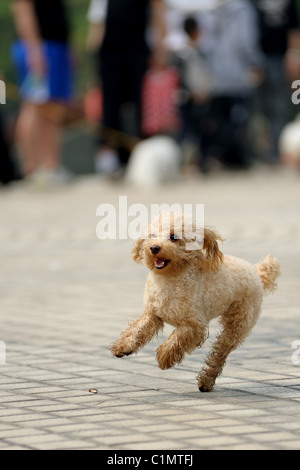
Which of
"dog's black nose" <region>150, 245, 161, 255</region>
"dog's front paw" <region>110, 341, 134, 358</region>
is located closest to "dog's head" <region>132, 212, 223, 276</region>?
"dog's black nose" <region>150, 245, 161, 255</region>

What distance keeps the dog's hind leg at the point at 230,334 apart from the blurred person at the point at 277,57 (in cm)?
1266

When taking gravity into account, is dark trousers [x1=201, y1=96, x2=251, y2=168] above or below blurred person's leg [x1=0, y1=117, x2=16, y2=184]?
above

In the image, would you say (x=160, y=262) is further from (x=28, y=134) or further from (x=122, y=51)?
(x=122, y=51)

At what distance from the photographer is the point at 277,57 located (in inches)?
702

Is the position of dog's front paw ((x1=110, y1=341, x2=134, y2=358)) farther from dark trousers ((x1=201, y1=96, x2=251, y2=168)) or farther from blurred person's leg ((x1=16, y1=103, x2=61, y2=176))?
dark trousers ((x1=201, y1=96, x2=251, y2=168))

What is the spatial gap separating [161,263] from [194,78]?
39.8 ft

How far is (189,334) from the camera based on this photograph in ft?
16.1

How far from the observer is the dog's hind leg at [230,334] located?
16.7 ft

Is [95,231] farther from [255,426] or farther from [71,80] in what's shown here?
[255,426]

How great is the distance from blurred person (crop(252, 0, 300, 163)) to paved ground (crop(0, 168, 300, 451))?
650 cm

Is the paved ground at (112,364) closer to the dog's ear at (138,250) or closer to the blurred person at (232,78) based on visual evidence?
the dog's ear at (138,250)

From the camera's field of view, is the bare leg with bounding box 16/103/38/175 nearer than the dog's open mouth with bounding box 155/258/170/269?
No

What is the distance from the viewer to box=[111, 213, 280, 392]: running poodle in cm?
488

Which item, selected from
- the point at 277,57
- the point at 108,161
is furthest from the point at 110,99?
the point at 277,57
